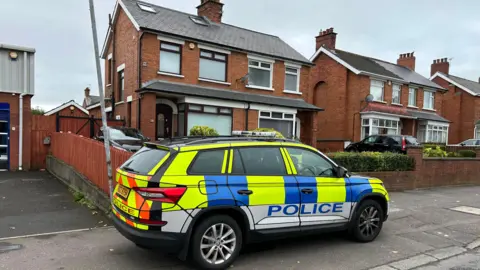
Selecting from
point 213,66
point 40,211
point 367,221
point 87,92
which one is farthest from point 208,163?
point 87,92

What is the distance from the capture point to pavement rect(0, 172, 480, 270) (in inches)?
182

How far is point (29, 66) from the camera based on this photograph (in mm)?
12555

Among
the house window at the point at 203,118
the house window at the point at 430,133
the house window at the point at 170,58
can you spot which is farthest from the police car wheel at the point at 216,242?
the house window at the point at 430,133

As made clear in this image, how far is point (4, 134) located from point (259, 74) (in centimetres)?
1181

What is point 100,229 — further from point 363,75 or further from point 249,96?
point 363,75

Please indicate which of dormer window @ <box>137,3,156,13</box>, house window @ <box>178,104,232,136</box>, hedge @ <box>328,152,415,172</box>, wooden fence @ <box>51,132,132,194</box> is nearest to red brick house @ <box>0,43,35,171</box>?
wooden fence @ <box>51,132,132,194</box>

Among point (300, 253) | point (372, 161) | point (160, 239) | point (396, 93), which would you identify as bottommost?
point (300, 253)

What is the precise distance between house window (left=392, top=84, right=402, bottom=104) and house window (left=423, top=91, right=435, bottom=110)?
11.4ft

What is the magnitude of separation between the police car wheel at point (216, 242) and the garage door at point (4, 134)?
11292 mm

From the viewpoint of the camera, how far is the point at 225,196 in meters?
4.36

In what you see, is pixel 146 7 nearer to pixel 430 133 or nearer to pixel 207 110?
pixel 207 110

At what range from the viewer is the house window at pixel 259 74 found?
1862cm

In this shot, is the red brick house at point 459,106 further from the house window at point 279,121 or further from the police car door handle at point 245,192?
the police car door handle at point 245,192

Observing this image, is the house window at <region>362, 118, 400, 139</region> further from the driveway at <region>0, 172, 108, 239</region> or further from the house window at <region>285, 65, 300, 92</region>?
the driveway at <region>0, 172, 108, 239</region>
